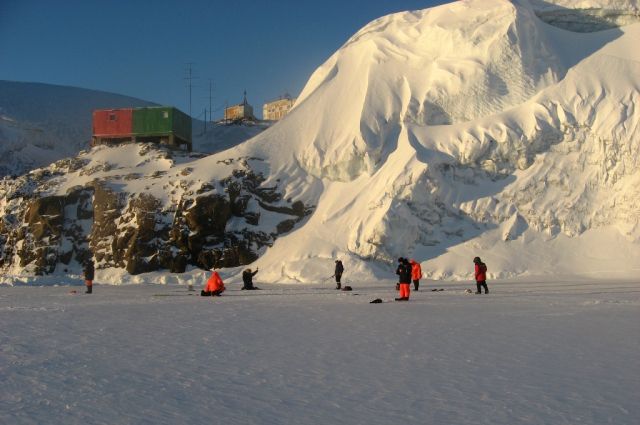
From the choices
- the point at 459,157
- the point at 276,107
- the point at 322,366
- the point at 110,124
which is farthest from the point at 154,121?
the point at 276,107

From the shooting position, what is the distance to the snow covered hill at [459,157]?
95.9 ft

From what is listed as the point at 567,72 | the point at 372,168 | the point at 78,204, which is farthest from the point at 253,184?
the point at 567,72

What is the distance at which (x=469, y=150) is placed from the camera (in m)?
32.5

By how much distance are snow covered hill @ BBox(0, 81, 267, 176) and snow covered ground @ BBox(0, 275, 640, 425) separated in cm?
4758

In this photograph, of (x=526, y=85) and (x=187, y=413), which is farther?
(x=526, y=85)

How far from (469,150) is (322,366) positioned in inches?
1058

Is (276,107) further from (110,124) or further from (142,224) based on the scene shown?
(142,224)

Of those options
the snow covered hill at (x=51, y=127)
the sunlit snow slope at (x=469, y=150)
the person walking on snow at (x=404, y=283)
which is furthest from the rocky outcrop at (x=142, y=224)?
the snow covered hill at (x=51, y=127)

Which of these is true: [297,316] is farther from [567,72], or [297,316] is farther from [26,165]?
[26,165]

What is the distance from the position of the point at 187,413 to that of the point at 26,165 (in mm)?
55260

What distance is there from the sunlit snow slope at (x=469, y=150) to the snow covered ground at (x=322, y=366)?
1543cm

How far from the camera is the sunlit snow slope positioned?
2912cm

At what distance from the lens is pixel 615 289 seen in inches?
781

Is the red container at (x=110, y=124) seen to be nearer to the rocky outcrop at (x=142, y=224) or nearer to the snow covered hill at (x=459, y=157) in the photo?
the snow covered hill at (x=459, y=157)
